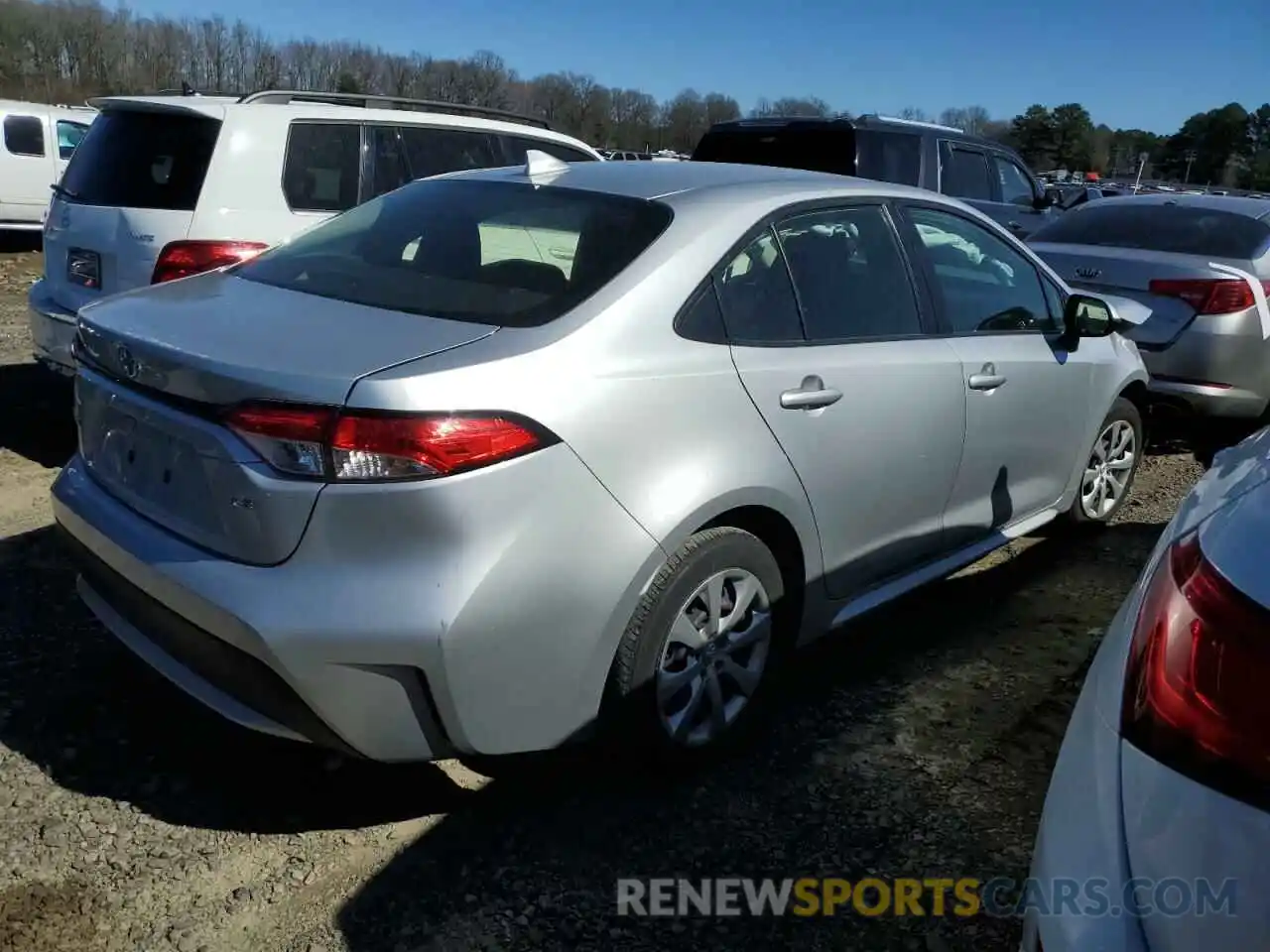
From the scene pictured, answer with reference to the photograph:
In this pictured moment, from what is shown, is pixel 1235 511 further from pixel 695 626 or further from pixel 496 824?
pixel 496 824

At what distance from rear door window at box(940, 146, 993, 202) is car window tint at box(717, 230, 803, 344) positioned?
6845 mm

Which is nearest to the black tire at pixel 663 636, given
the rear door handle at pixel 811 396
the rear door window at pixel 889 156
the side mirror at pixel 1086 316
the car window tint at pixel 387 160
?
the rear door handle at pixel 811 396

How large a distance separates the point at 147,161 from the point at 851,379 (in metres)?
3.66

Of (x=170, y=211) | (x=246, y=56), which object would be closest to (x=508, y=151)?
(x=170, y=211)

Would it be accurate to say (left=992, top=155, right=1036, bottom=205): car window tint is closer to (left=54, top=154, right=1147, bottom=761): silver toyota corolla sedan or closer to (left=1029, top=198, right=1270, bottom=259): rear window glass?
(left=1029, top=198, right=1270, bottom=259): rear window glass

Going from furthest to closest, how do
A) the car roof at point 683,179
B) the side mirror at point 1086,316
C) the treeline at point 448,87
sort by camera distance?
the treeline at point 448,87 < the side mirror at point 1086,316 < the car roof at point 683,179

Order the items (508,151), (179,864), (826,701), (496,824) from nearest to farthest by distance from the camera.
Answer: (179,864)
(496,824)
(826,701)
(508,151)

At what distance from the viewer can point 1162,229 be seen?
6.75 m

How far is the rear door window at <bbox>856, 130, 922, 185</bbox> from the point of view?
858 centimetres

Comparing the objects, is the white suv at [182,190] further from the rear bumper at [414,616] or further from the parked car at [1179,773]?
the parked car at [1179,773]

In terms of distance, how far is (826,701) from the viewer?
3.47 m

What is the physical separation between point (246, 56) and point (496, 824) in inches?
3515

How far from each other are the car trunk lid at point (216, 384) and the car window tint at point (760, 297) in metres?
0.73

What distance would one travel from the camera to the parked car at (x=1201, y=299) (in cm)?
587
